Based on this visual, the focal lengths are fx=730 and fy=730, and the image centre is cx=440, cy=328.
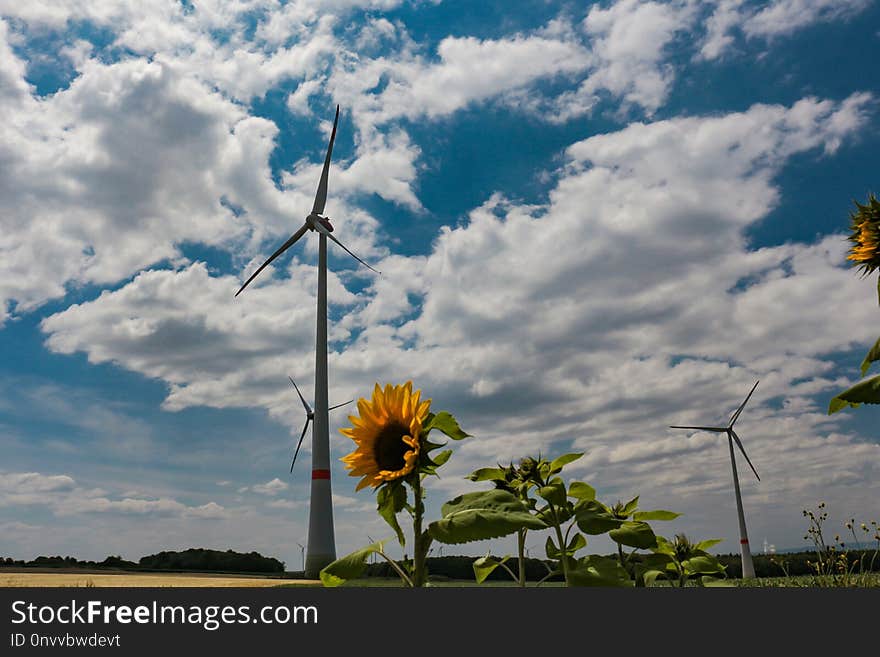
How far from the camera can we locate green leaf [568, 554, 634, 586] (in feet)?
9.80

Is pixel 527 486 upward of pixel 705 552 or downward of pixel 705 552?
upward

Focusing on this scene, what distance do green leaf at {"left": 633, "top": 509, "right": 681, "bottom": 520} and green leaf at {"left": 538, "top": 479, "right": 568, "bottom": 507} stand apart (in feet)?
2.35

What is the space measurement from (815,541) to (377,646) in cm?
637

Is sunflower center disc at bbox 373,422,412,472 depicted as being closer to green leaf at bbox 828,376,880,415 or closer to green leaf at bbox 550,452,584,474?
green leaf at bbox 550,452,584,474

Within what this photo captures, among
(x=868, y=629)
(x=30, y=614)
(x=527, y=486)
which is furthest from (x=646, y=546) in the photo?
(x=30, y=614)

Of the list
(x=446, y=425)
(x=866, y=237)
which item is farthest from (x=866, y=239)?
(x=446, y=425)

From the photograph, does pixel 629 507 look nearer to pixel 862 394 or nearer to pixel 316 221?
pixel 862 394

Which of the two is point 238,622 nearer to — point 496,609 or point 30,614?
point 30,614

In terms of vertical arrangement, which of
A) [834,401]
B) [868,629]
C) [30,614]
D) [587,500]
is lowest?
[868,629]

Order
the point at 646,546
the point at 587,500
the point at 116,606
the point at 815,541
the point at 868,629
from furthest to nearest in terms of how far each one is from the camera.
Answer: the point at 815,541, the point at 587,500, the point at 646,546, the point at 116,606, the point at 868,629

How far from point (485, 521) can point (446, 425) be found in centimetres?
50

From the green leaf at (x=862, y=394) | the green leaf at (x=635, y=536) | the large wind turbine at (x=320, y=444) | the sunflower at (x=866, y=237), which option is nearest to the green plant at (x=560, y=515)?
the green leaf at (x=635, y=536)

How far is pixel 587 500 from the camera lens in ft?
11.9

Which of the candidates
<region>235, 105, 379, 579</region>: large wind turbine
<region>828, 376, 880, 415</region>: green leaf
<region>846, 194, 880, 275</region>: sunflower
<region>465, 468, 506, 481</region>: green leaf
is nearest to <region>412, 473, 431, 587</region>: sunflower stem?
<region>465, 468, 506, 481</region>: green leaf
